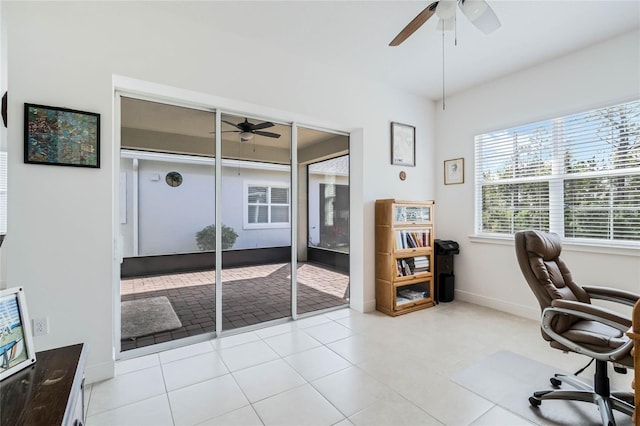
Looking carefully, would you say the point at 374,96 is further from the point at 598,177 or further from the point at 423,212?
the point at 598,177

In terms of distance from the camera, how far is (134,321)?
9.90 ft

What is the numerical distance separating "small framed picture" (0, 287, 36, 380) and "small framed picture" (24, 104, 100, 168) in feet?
4.78

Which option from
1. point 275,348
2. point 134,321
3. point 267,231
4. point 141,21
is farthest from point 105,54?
point 275,348

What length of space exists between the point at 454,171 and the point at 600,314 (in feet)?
9.62

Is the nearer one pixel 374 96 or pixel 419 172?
pixel 374 96

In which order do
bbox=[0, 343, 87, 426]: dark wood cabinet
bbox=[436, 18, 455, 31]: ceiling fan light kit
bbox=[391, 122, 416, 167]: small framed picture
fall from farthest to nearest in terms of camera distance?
bbox=[391, 122, 416, 167]: small framed picture < bbox=[436, 18, 455, 31]: ceiling fan light kit < bbox=[0, 343, 87, 426]: dark wood cabinet

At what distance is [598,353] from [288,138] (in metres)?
3.23

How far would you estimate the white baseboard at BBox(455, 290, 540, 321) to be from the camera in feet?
11.6

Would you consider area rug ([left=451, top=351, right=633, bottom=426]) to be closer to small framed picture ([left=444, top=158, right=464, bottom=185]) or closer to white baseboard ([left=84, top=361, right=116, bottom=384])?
small framed picture ([left=444, top=158, right=464, bottom=185])

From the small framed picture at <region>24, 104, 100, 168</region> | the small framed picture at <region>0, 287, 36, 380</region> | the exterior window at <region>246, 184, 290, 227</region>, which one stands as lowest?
the small framed picture at <region>0, 287, 36, 380</region>

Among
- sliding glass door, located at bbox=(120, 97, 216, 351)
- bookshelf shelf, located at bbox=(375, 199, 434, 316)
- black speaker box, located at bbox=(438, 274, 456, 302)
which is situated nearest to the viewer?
sliding glass door, located at bbox=(120, 97, 216, 351)

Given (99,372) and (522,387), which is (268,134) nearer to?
(99,372)

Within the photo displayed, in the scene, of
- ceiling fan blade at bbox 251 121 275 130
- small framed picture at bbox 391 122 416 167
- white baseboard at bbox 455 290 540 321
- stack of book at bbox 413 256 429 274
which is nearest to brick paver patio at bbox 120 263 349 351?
stack of book at bbox 413 256 429 274

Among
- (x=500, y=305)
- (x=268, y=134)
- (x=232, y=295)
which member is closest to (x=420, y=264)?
(x=500, y=305)
